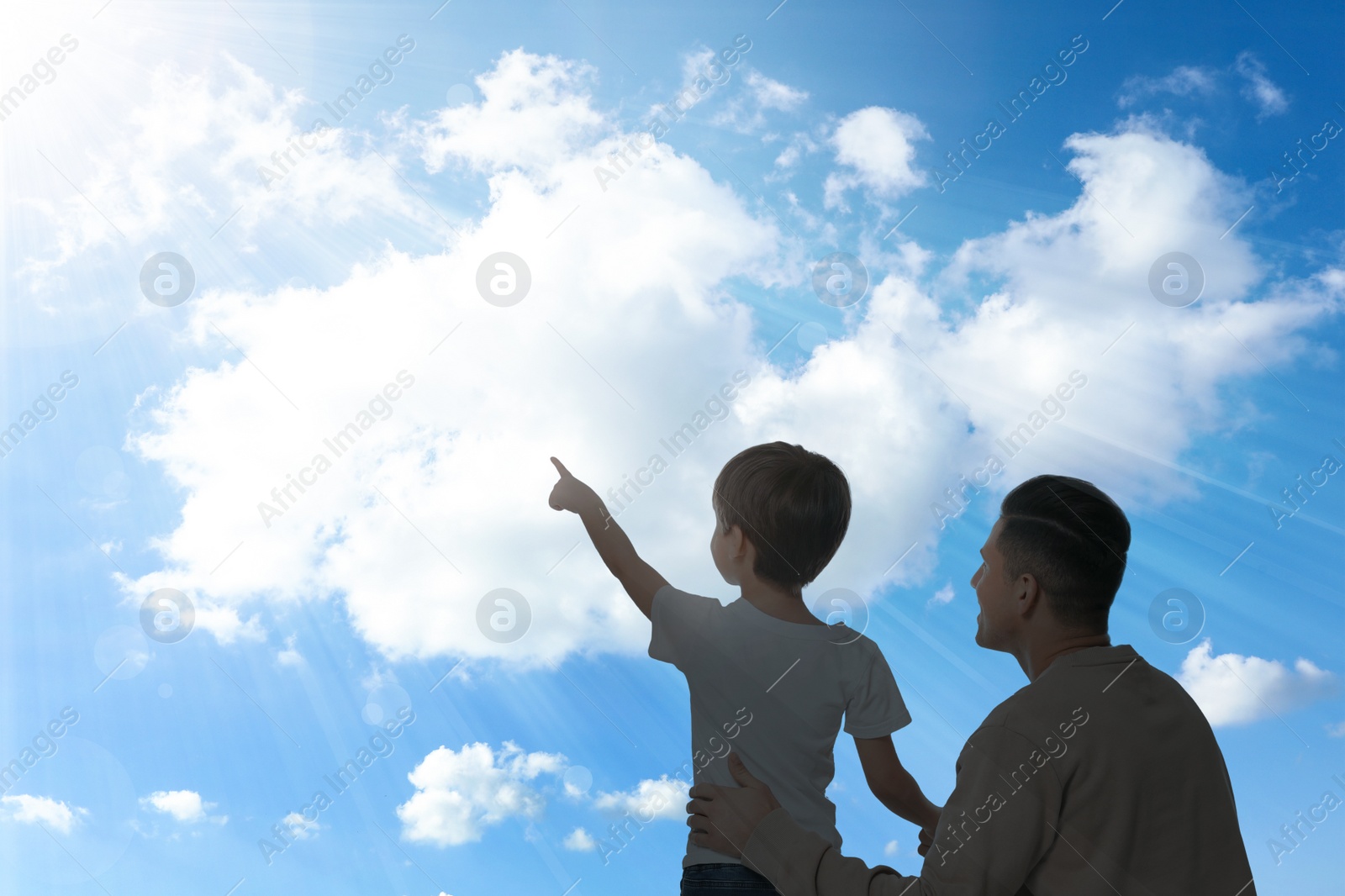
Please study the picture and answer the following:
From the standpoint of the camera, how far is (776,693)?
2.86m

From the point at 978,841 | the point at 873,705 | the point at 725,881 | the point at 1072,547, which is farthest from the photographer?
the point at 873,705

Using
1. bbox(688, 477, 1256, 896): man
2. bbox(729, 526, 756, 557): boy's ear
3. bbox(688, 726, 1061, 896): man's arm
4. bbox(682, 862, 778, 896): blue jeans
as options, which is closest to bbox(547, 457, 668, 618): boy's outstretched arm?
bbox(729, 526, 756, 557): boy's ear

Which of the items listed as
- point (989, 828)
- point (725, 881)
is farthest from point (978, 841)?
point (725, 881)

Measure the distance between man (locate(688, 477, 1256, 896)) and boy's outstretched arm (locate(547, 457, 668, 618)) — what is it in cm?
106

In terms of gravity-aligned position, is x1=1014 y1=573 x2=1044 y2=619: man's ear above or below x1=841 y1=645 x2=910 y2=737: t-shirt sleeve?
below

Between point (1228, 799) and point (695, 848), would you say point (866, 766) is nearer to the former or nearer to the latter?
point (695, 848)

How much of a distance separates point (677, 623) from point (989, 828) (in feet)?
4.36

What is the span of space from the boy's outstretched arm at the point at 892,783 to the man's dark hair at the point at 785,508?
0.58m

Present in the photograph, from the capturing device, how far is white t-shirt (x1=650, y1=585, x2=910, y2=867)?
111 inches

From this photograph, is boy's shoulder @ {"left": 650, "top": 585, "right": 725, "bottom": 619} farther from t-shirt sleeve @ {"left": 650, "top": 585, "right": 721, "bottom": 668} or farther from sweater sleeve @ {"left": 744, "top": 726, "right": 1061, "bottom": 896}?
sweater sleeve @ {"left": 744, "top": 726, "right": 1061, "bottom": 896}

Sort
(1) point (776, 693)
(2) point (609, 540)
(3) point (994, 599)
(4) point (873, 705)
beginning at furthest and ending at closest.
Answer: (2) point (609, 540), (4) point (873, 705), (1) point (776, 693), (3) point (994, 599)

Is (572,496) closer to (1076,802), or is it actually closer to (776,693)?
(776,693)

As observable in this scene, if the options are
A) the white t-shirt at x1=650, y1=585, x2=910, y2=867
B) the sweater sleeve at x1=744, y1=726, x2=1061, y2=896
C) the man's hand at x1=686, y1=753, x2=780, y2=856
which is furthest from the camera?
the white t-shirt at x1=650, y1=585, x2=910, y2=867

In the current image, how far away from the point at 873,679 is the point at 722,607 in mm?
557
